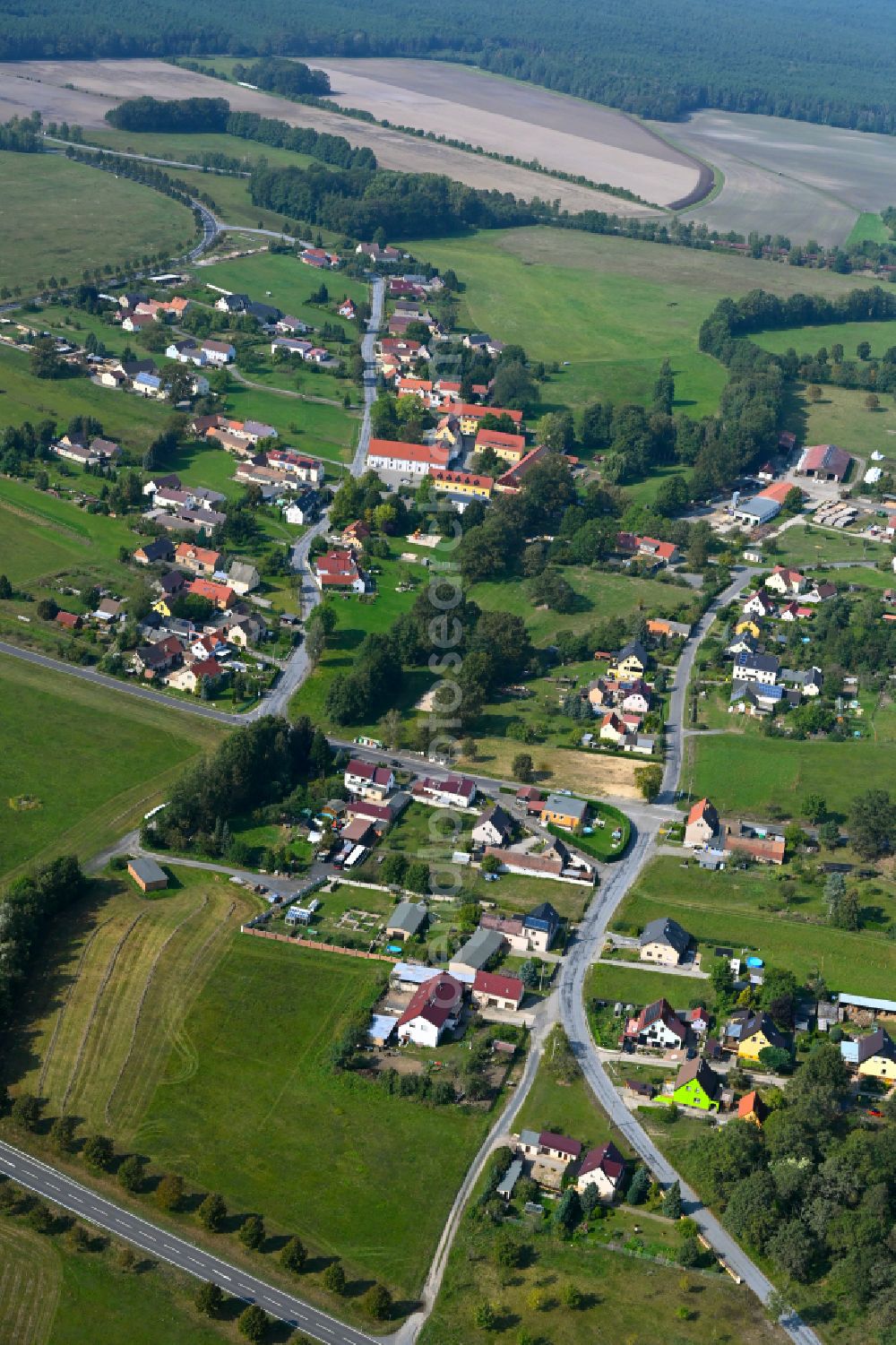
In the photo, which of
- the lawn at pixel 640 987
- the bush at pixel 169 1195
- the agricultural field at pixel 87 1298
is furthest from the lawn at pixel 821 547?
the agricultural field at pixel 87 1298

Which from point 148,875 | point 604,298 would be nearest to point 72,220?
point 604,298

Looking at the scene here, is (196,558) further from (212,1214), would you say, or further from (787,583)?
(212,1214)

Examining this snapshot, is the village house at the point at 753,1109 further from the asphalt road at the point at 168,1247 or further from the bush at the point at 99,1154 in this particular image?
the bush at the point at 99,1154

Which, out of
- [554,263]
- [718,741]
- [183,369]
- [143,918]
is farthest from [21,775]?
[554,263]

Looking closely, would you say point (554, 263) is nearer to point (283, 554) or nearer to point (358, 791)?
point (283, 554)

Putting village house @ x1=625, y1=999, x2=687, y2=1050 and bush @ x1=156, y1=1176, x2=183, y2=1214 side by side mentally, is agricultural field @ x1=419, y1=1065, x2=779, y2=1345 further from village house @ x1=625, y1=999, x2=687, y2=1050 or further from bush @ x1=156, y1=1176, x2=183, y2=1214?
bush @ x1=156, y1=1176, x2=183, y2=1214

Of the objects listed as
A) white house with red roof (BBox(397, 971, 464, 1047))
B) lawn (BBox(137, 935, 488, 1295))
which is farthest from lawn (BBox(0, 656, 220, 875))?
white house with red roof (BBox(397, 971, 464, 1047))
